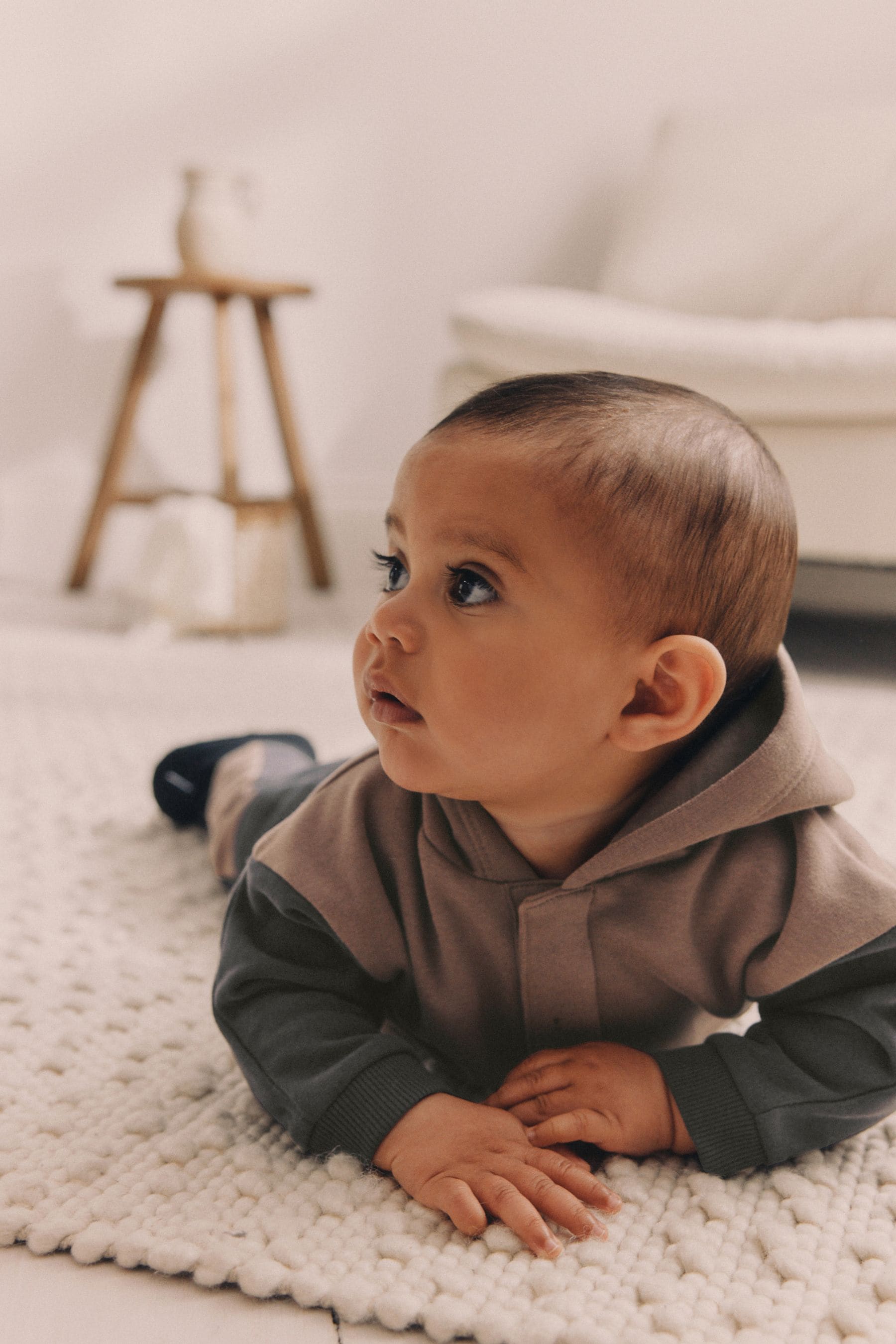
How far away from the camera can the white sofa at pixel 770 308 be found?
145cm

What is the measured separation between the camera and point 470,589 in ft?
1.88

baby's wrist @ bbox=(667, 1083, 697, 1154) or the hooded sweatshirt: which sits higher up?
the hooded sweatshirt

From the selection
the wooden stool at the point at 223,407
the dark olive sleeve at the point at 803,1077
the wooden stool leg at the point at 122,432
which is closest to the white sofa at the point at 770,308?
the wooden stool at the point at 223,407

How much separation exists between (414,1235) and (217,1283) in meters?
0.08

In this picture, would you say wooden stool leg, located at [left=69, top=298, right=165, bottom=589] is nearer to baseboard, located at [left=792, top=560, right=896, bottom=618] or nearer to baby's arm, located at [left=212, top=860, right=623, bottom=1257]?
baseboard, located at [left=792, top=560, right=896, bottom=618]

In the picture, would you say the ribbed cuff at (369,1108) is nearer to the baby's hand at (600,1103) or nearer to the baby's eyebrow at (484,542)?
the baby's hand at (600,1103)

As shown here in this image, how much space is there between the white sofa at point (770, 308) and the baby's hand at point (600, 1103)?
2.88ft

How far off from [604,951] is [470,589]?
7.7 inches

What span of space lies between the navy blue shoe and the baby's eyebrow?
1.53 ft

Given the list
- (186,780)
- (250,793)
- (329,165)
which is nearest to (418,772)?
(250,793)

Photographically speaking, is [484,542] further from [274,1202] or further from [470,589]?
[274,1202]

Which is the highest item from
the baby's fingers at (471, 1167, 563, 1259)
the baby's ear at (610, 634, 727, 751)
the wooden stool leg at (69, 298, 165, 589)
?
the baby's ear at (610, 634, 727, 751)

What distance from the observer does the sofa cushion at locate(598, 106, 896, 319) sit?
187cm

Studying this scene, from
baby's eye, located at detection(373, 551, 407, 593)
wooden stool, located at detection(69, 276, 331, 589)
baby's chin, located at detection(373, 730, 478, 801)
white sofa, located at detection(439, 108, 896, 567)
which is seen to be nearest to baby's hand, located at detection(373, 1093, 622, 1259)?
baby's chin, located at detection(373, 730, 478, 801)
